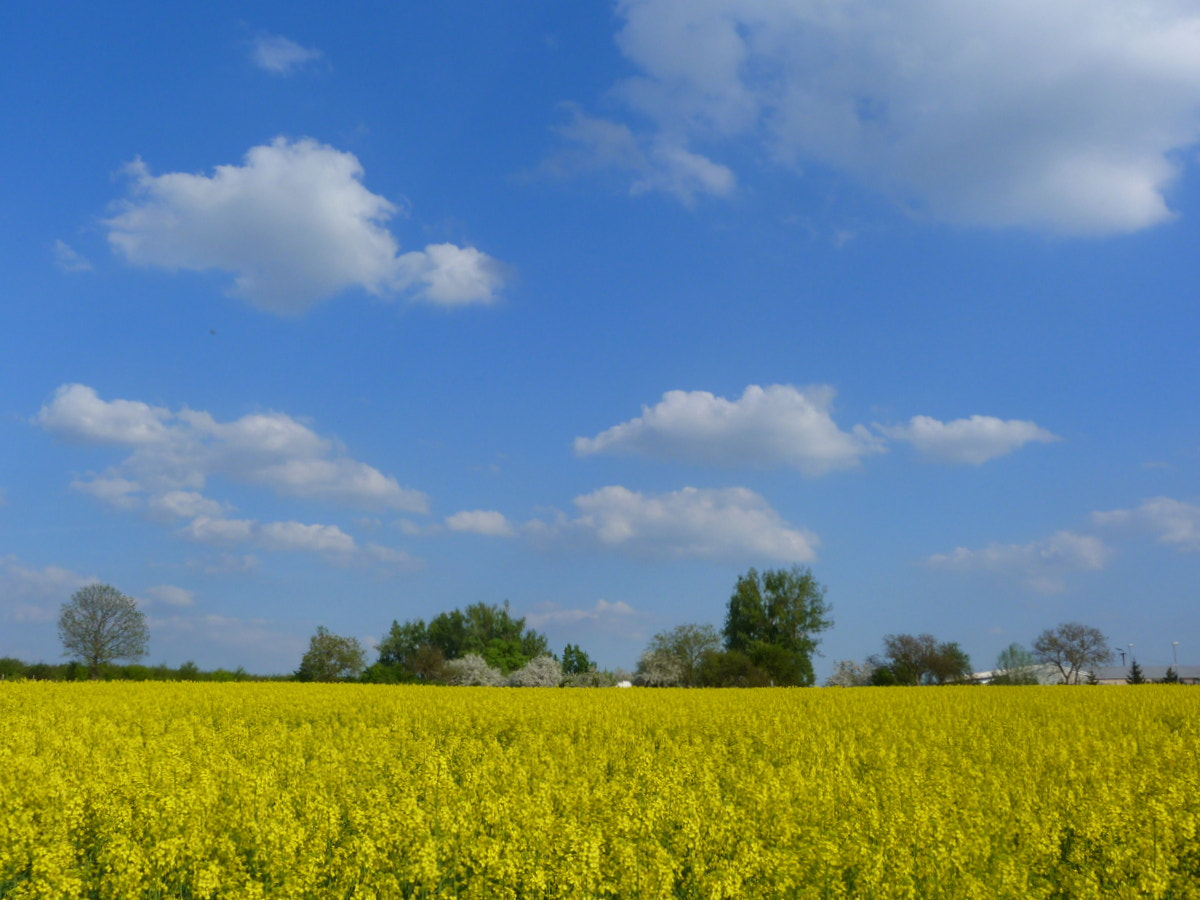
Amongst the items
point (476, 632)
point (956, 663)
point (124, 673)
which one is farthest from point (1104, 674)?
point (124, 673)

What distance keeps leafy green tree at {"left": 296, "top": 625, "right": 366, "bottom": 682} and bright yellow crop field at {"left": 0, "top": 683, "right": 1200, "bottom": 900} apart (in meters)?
66.3

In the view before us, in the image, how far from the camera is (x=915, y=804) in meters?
9.53

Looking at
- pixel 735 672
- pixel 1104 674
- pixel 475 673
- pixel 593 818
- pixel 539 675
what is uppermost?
pixel 593 818

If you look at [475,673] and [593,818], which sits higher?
[593,818]

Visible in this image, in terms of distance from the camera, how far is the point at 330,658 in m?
83.1

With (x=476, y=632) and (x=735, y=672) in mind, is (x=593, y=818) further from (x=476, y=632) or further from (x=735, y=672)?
(x=476, y=632)

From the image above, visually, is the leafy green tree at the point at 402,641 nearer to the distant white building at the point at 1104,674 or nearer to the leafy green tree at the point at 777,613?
the leafy green tree at the point at 777,613

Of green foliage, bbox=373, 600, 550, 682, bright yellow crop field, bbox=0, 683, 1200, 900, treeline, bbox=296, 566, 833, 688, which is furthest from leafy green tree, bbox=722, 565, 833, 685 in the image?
bright yellow crop field, bbox=0, 683, 1200, 900

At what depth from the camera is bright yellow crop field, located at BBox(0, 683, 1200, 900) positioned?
24.4ft

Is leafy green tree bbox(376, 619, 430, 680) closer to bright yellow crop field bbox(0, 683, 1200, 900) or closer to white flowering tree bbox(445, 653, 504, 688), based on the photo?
white flowering tree bbox(445, 653, 504, 688)

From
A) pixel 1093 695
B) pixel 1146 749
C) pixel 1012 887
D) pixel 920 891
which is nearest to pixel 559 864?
pixel 920 891

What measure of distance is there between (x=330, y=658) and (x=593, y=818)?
80716 mm

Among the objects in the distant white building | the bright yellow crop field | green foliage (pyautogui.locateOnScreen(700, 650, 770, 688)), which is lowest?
the distant white building

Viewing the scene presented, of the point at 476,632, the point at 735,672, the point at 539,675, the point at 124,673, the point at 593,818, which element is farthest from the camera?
the point at 476,632
